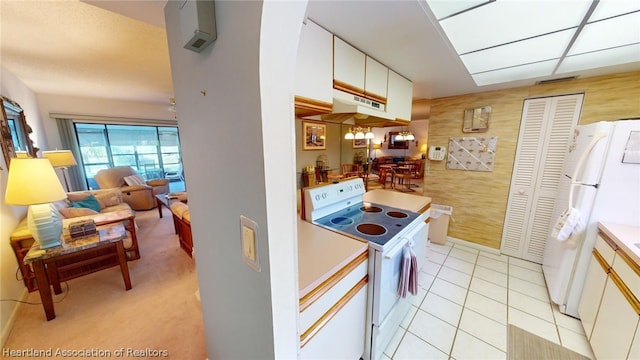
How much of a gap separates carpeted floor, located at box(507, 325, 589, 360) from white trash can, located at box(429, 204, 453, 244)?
146cm

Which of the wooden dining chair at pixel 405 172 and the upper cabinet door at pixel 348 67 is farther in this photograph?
the wooden dining chair at pixel 405 172

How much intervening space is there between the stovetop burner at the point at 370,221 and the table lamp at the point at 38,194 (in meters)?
2.21

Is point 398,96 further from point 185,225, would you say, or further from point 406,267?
point 185,225

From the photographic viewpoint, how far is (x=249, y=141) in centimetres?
60

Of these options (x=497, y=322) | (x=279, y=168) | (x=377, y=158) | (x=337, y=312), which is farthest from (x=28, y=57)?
(x=377, y=158)

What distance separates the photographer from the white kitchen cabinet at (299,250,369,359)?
3.04 ft

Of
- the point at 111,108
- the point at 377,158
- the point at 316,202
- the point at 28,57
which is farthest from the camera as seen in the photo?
the point at 377,158

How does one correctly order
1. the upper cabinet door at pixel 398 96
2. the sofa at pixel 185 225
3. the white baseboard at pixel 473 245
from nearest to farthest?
1. the upper cabinet door at pixel 398 96
2. the sofa at pixel 185 225
3. the white baseboard at pixel 473 245

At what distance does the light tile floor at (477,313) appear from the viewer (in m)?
1.58

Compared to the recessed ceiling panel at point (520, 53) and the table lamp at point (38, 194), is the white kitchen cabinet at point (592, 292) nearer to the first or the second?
the recessed ceiling panel at point (520, 53)

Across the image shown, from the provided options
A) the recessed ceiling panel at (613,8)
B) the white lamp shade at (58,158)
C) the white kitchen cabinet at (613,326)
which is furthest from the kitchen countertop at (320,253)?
the white lamp shade at (58,158)

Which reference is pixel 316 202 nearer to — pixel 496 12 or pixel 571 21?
pixel 496 12

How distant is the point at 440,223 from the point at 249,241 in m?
3.14

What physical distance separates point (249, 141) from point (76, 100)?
6171 millimetres
